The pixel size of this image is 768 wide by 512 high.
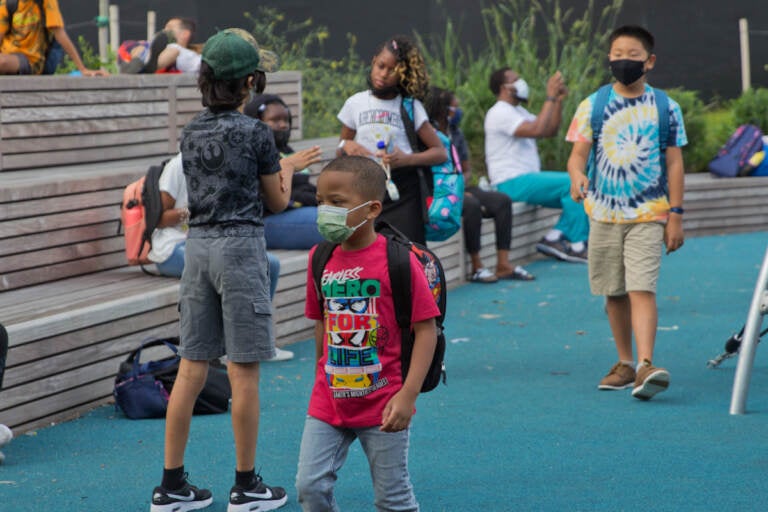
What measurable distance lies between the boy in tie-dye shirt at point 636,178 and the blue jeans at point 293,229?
8.71 feet

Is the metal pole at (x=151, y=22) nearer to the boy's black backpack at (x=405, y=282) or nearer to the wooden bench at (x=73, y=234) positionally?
the wooden bench at (x=73, y=234)

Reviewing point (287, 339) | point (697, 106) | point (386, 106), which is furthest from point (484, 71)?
point (386, 106)

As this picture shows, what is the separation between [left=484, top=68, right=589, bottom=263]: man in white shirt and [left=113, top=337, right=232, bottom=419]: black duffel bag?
6223mm

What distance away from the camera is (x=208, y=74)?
4.38 meters

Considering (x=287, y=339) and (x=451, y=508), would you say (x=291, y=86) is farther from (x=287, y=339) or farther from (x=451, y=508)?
(x=451, y=508)

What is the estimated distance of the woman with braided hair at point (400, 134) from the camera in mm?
6227

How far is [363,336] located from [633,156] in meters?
2.91

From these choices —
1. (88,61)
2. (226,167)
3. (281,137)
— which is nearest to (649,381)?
(226,167)

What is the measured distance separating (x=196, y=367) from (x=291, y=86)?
23.7 ft

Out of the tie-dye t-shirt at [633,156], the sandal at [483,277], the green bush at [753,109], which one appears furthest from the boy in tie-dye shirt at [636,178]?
the green bush at [753,109]

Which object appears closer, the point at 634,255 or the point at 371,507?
the point at 371,507

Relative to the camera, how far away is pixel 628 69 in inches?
→ 238

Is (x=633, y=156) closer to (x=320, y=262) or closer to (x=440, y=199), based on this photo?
(x=440, y=199)

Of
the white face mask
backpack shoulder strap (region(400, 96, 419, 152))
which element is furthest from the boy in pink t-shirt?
the white face mask
